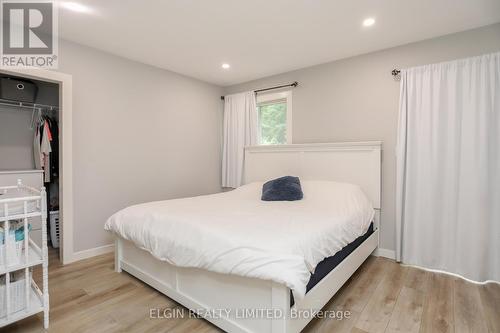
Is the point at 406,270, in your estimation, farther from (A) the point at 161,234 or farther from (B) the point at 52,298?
(B) the point at 52,298

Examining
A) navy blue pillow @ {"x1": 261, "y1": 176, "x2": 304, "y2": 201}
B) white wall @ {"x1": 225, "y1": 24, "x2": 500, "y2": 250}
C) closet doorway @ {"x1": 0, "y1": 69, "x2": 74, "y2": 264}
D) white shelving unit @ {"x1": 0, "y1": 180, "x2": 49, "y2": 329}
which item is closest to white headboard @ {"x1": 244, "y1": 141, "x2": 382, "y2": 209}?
white wall @ {"x1": 225, "y1": 24, "x2": 500, "y2": 250}

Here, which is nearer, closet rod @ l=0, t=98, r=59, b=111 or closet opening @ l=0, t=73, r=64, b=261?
closet opening @ l=0, t=73, r=64, b=261

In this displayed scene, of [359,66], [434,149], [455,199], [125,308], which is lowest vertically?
[125,308]

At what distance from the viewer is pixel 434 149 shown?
2.57 metres

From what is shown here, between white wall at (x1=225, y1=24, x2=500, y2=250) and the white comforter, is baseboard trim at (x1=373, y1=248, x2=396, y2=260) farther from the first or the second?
the white comforter

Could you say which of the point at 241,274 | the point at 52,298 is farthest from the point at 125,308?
the point at 241,274

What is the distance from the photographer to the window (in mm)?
3715

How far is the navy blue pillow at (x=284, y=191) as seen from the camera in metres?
2.80

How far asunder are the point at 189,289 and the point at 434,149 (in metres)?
2.66

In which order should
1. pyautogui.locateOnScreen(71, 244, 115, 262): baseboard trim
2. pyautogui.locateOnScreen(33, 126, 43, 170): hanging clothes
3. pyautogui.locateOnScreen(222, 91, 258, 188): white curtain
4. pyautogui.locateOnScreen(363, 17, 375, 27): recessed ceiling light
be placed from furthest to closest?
pyautogui.locateOnScreen(222, 91, 258, 188): white curtain, pyautogui.locateOnScreen(33, 126, 43, 170): hanging clothes, pyautogui.locateOnScreen(71, 244, 115, 262): baseboard trim, pyautogui.locateOnScreen(363, 17, 375, 27): recessed ceiling light

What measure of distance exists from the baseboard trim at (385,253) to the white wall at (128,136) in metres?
2.65

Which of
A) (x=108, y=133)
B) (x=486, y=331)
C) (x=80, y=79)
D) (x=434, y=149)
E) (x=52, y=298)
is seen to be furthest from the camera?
(x=108, y=133)

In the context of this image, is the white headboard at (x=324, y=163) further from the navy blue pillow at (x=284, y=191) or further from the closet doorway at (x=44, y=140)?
the closet doorway at (x=44, y=140)

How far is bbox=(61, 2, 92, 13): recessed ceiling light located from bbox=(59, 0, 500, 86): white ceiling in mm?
50
